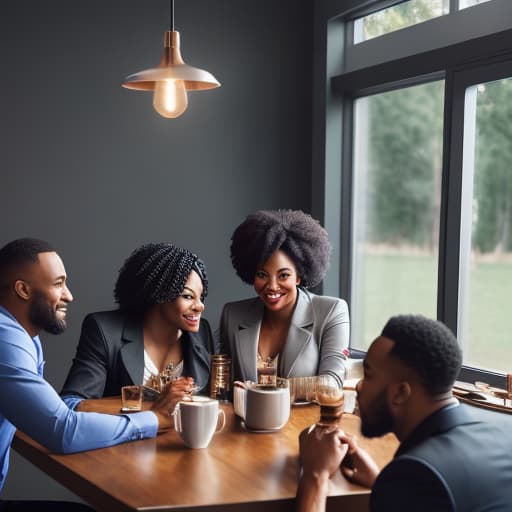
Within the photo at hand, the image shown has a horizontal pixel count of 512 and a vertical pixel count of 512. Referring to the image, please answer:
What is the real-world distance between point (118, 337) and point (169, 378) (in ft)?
0.87

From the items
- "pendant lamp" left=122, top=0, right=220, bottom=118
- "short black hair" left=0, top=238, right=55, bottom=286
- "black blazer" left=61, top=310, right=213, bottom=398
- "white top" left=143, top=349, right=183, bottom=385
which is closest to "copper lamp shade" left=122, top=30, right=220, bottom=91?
"pendant lamp" left=122, top=0, right=220, bottom=118

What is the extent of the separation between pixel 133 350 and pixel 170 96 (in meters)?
0.90

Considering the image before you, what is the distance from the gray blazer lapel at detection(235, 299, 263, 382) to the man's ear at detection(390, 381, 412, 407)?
137cm

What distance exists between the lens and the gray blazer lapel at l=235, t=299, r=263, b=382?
2842mm

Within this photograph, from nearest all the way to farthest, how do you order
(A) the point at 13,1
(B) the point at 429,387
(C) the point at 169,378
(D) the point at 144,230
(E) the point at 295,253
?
(B) the point at 429,387
(C) the point at 169,378
(E) the point at 295,253
(A) the point at 13,1
(D) the point at 144,230

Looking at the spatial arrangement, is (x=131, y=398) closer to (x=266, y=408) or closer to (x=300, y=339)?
(x=266, y=408)

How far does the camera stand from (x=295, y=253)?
118 inches

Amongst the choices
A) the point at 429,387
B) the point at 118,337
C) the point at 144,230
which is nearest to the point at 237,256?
the point at 118,337

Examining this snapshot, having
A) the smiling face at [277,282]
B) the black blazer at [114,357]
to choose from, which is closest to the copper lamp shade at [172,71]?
the smiling face at [277,282]

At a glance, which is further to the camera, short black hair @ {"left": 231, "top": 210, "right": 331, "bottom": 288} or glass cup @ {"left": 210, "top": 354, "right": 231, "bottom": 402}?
short black hair @ {"left": 231, "top": 210, "right": 331, "bottom": 288}

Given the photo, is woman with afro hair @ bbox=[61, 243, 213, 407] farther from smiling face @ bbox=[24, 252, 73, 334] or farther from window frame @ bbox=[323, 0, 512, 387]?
window frame @ bbox=[323, 0, 512, 387]

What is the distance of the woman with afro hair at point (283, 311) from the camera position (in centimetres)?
286

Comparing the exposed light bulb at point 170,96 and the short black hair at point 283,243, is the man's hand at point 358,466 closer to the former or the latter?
the short black hair at point 283,243

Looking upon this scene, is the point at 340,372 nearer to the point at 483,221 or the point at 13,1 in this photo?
the point at 483,221
